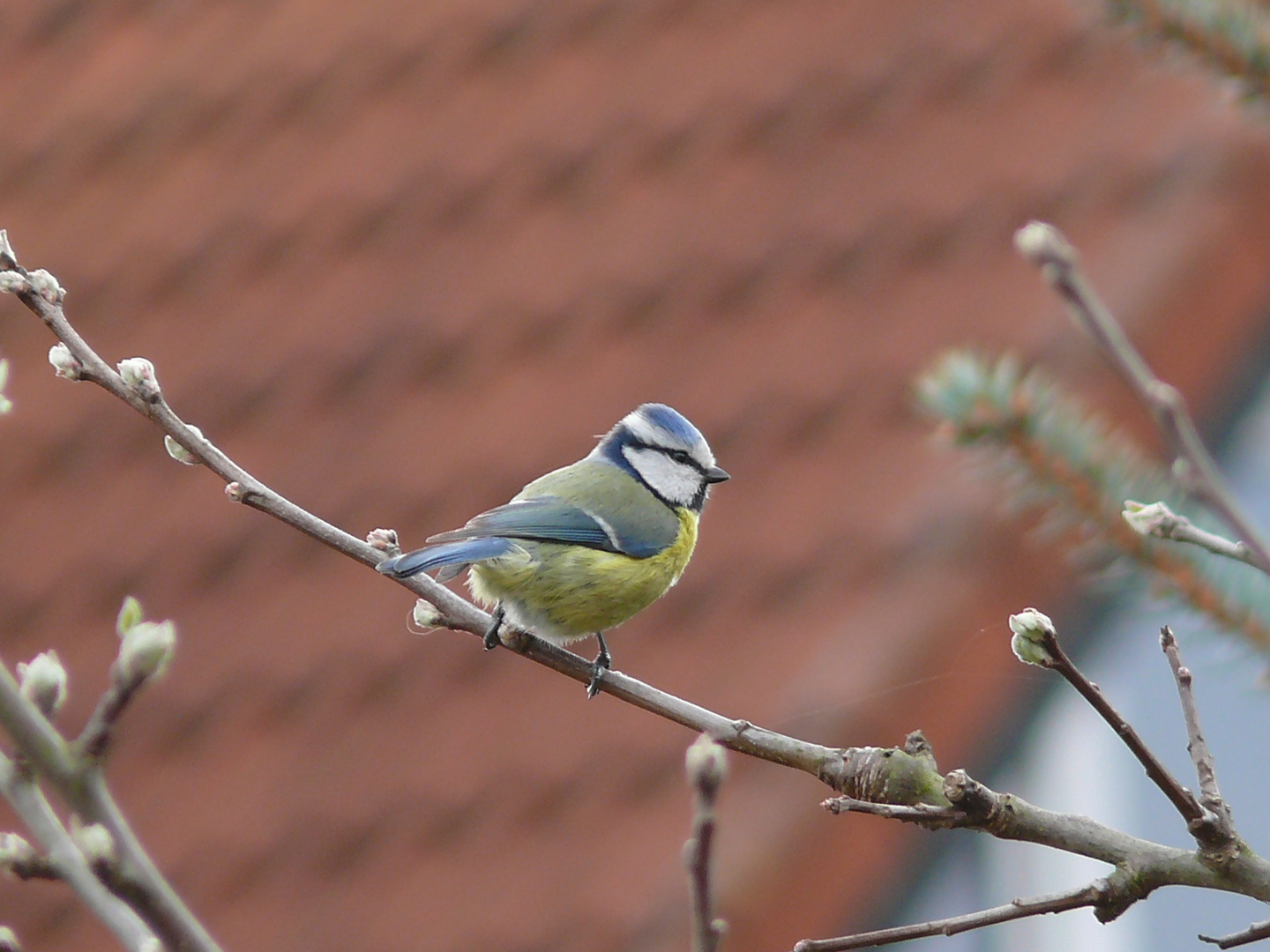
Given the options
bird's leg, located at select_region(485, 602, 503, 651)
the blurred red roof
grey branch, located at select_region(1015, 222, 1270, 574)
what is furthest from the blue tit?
grey branch, located at select_region(1015, 222, 1270, 574)

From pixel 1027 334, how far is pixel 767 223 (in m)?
0.56

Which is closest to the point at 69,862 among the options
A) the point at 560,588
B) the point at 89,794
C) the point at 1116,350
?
the point at 89,794

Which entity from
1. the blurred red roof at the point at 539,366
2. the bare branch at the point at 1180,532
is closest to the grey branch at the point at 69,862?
the bare branch at the point at 1180,532

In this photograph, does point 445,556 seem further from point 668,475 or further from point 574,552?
point 668,475

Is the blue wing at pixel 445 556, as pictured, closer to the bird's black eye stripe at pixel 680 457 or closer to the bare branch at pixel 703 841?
the bird's black eye stripe at pixel 680 457

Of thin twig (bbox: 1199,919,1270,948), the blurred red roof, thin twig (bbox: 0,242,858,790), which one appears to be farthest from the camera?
the blurred red roof

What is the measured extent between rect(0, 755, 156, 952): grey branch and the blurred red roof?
1.95 metres

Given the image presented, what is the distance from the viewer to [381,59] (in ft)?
10.1

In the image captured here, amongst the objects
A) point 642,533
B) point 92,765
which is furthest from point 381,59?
point 92,765

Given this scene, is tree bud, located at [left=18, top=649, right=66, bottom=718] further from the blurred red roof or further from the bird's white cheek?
the blurred red roof

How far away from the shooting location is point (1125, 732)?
31.2 inches

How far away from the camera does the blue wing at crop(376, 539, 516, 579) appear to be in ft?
4.00

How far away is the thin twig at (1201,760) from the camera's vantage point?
2.66ft

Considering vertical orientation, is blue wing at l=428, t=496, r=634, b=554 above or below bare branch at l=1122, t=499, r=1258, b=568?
above
